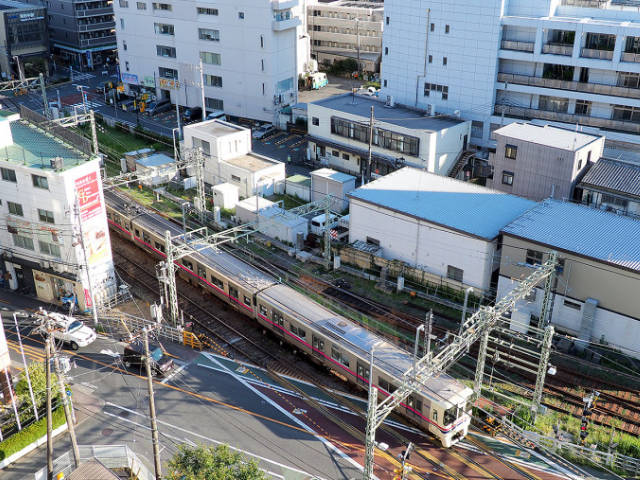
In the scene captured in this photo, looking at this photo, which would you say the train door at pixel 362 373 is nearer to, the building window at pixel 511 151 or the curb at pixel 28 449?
the curb at pixel 28 449

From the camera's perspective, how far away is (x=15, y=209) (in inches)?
1375

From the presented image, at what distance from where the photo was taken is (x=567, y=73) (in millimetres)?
48656

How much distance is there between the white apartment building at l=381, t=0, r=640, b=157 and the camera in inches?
1831

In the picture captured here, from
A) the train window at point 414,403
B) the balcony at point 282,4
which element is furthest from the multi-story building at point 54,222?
the balcony at point 282,4

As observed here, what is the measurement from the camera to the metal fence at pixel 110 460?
24547 millimetres

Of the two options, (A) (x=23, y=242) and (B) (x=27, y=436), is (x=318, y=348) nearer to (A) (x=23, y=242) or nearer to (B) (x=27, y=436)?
(B) (x=27, y=436)

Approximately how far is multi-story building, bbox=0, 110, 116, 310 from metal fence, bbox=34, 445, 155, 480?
10335mm

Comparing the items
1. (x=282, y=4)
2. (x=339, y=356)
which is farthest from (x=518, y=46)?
(x=339, y=356)

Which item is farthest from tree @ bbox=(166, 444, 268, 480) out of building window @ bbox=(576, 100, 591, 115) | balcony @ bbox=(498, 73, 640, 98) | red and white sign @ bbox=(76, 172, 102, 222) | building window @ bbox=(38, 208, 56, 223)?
building window @ bbox=(576, 100, 591, 115)

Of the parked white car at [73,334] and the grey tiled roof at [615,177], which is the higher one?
the grey tiled roof at [615,177]

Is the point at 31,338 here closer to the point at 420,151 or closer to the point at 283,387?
the point at 283,387

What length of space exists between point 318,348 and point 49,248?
15.4 meters

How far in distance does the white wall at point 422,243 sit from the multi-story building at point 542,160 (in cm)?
920

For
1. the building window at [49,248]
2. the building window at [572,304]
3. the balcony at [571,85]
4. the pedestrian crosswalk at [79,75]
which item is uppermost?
the balcony at [571,85]
